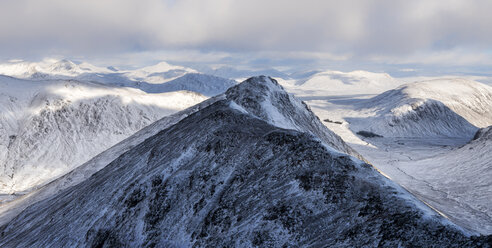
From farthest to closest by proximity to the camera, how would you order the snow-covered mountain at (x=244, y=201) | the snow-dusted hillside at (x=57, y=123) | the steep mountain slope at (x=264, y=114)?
the snow-dusted hillside at (x=57, y=123)
the steep mountain slope at (x=264, y=114)
the snow-covered mountain at (x=244, y=201)

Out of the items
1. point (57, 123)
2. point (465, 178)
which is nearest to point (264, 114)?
point (465, 178)

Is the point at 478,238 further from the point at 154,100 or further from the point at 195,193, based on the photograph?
the point at 154,100

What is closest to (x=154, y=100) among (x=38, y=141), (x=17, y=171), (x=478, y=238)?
(x=38, y=141)

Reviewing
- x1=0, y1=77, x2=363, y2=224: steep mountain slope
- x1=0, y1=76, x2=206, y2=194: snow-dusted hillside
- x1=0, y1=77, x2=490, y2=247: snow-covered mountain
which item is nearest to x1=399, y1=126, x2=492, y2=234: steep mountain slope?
x1=0, y1=77, x2=363, y2=224: steep mountain slope

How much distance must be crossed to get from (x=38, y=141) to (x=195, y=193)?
138815 mm

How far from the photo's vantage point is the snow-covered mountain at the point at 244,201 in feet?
53.3

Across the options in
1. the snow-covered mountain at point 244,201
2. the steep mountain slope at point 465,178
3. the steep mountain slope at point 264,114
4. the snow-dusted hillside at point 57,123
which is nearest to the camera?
the snow-covered mountain at point 244,201

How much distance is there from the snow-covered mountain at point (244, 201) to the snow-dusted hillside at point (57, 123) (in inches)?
4009

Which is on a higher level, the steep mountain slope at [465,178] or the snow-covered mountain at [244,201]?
the snow-covered mountain at [244,201]

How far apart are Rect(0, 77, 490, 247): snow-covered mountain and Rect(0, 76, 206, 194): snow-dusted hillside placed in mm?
101821

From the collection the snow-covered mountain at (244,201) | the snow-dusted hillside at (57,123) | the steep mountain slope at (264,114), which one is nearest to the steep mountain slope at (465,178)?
the steep mountain slope at (264,114)

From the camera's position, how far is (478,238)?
533 inches

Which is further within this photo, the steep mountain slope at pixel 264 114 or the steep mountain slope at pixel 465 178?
the steep mountain slope at pixel 465 178

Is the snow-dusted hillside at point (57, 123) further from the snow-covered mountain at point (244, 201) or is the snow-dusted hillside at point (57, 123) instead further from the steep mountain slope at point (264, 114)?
the snow-covered mountain at point (244, 201)
